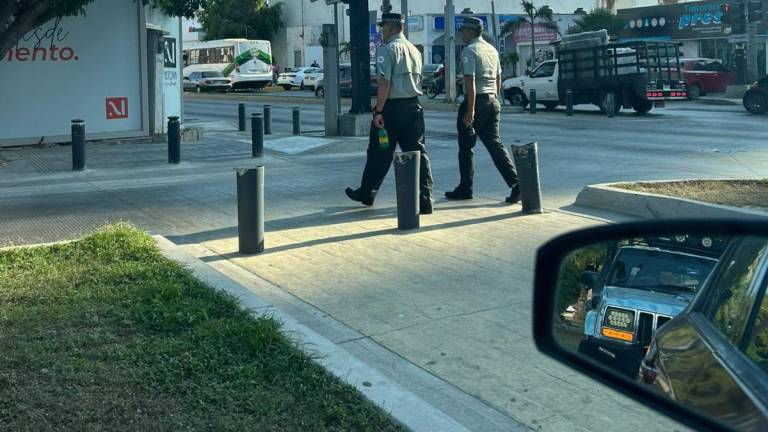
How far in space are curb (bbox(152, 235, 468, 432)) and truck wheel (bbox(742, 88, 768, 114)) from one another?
22870 millimetres

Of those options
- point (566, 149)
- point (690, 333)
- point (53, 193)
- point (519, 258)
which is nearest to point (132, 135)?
point (53, 193)

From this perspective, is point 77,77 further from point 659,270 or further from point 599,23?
point 599,23

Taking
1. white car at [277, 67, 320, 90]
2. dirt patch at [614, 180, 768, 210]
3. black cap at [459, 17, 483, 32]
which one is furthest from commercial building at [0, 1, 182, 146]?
white car at [277, 67, 320, 90]

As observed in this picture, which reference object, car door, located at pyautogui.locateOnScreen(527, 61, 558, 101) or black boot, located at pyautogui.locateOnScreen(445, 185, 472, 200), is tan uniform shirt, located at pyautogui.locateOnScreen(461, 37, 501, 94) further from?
car door, located at pyautogui.locateOnScreen(527, 61, 558, 101)

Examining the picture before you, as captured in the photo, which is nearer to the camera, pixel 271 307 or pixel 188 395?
pixel 188 395

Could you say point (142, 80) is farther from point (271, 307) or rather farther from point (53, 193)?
point (271, 307)

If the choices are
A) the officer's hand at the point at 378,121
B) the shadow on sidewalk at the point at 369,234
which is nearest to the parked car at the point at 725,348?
the shadow on sidewalk at the point at 369,234

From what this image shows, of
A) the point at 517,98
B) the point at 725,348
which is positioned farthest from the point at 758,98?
the point at 725,348

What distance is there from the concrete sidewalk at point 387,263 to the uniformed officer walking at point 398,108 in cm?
57

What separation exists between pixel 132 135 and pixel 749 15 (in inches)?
775

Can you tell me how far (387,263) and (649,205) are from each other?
3.08 meters

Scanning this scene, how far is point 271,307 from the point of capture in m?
6.12

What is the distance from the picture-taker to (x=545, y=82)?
30.2 m

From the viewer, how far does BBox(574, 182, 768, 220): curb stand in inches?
339
